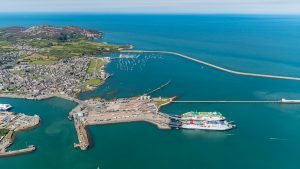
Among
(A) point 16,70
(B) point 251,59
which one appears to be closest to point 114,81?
(A) point 16,70

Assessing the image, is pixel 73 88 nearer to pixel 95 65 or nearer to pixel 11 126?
pixel 11 126

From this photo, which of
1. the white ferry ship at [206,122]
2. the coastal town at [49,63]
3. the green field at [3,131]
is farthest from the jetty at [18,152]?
the white ferry ship at [206,122]

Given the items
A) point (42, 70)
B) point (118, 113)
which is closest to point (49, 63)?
point (42, 70)

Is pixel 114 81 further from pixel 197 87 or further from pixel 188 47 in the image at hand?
pixel 188 47

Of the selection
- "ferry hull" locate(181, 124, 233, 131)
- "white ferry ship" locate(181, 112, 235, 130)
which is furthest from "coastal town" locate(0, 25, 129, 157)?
"white ferry ship" locate(181, 112, 235, 130)

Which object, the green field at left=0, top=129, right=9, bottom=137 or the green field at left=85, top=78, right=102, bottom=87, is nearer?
the green field at left=0, top=129, right=9, bottom=137

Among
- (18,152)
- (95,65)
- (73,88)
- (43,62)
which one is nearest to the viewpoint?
(18,152)

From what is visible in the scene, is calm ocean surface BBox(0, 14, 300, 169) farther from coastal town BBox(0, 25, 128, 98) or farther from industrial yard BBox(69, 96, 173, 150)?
coastal town BBox(0, 25, 128, 98)

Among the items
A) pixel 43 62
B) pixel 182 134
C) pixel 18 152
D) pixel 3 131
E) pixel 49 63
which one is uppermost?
pixel 43 62
